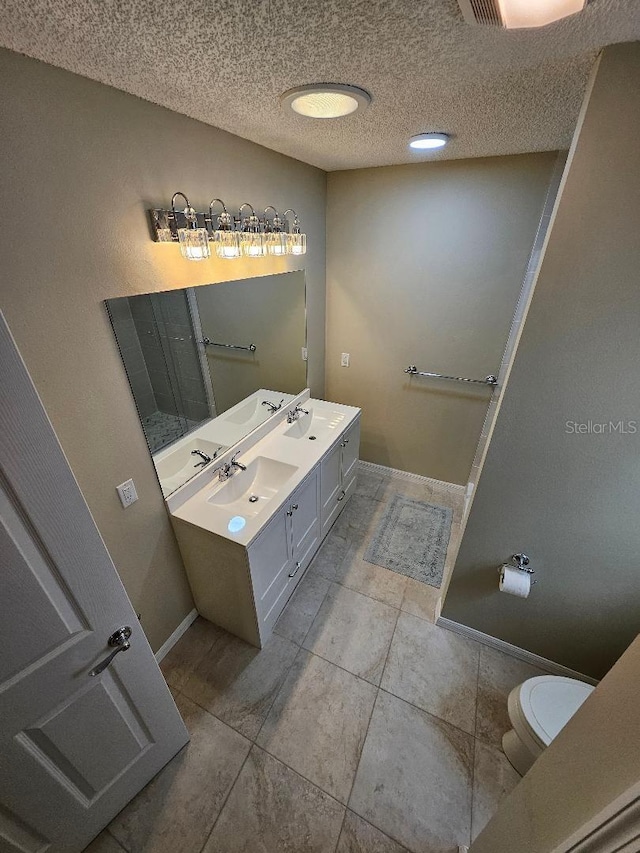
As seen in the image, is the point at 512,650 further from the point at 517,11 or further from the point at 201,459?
the point at 517,11

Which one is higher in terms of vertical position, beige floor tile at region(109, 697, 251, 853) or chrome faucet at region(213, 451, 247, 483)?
chrome faucet at region(213, 451, 247, 483)

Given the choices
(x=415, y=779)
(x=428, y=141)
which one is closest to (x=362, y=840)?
(x=415, y=779)

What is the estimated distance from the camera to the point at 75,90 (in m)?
0.98

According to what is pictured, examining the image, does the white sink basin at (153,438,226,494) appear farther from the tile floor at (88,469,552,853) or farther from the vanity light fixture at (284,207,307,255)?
the vanity light fixture at (284,207,307,255)

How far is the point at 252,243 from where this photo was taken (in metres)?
1.65

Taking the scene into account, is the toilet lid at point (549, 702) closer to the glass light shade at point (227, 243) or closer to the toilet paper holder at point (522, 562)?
the toilet paper holder at point (522, 562)

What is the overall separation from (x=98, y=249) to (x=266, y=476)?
1394 mm

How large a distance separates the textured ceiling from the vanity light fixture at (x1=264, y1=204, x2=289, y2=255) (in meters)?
0.44

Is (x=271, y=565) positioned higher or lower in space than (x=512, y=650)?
higher

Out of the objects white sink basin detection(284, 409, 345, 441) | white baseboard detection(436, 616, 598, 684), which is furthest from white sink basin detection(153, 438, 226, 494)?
white baseboard detection(436, 616, 598, 684)

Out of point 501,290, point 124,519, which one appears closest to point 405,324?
point 501,290

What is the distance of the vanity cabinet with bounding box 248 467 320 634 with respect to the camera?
1.64 meters

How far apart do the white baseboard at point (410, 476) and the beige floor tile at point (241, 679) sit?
5.62ft

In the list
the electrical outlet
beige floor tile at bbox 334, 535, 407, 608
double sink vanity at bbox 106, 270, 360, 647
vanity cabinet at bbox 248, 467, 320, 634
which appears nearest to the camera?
the electrical outlet
